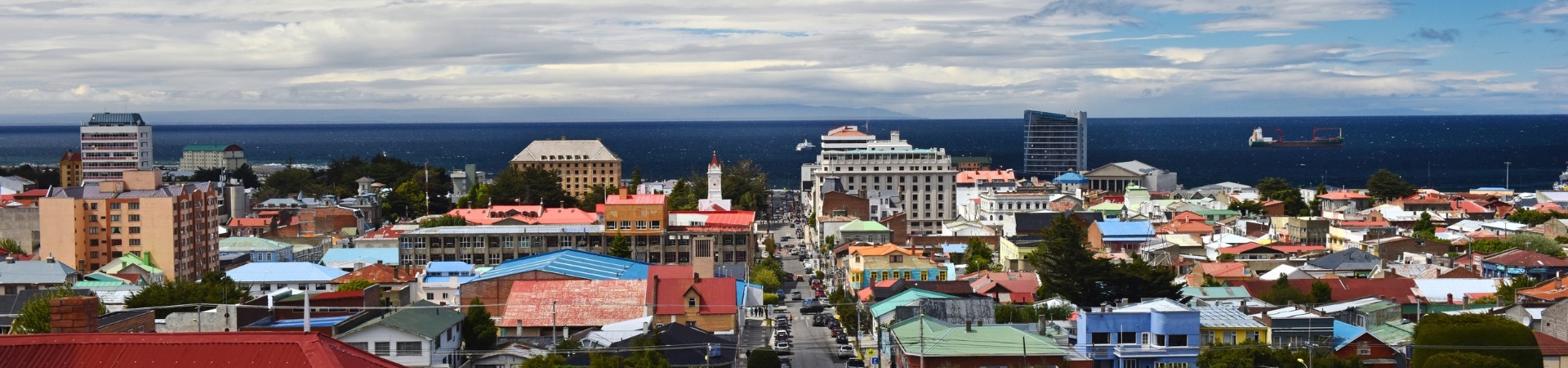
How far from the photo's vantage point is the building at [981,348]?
99.7 ft

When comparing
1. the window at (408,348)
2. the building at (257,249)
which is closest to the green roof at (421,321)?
the window at (408,348)

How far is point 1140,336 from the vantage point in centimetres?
3130

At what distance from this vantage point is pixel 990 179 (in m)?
98.7

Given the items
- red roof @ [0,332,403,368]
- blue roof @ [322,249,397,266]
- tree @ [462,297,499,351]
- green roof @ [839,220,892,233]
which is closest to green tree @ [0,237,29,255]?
blue roof @ [322,249,397,266]

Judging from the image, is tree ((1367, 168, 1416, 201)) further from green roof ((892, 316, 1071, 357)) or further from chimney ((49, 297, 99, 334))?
chimney ((49, 297, 99, 334))

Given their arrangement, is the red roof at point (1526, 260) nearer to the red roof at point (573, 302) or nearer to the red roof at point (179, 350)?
the red roof at point (573, 302)

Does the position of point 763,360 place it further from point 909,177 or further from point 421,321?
point 909,177

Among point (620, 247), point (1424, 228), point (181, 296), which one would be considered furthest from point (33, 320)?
point (1424, 228)

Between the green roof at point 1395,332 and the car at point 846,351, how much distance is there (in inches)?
469

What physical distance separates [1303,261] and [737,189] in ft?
143

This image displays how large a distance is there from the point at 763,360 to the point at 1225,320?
9.73 meters

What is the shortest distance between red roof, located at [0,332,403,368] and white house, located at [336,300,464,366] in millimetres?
19573

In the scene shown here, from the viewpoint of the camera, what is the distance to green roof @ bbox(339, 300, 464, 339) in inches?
1207

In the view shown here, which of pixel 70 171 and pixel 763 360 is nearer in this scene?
pixel 763 360
